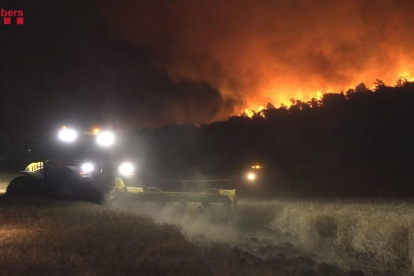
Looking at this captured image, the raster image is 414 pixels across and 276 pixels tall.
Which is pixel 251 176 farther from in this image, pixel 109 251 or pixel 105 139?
pixel 109 251

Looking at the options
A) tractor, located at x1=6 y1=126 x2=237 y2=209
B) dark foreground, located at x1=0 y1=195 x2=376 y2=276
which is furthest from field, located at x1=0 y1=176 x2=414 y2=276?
tractor, located at x1=6 y1=126 x2=237 y2=209

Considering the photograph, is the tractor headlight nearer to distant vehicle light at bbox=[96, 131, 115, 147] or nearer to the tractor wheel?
distant vehicle light at bbox=[96, 131, 115, 147]

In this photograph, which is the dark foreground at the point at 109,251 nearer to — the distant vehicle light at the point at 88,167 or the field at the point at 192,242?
the field at the point at 192,242

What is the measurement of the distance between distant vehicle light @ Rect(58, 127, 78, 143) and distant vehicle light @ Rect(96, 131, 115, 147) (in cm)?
82

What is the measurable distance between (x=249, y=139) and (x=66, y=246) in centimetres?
4001

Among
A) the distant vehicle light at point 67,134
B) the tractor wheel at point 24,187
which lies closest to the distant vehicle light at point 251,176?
the distant vehicle light at point 67,134

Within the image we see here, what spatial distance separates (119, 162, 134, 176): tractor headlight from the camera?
17.1 meters

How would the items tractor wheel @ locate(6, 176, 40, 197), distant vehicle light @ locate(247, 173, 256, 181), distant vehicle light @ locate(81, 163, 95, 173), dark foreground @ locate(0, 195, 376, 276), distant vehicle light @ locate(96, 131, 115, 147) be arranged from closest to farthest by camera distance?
dark foreground @ locate(0, 195, 376, 276) < distant vehicle light @ locate(81, 163, 95, 173) < tractor wheel @ locate(6, 176, 40, 197) < distant vehicle light @ locate(96, 131, 115, 147) < distant vehicle light @ locate(247, 173, 256, 181)

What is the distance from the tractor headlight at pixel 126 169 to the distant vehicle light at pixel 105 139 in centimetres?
108

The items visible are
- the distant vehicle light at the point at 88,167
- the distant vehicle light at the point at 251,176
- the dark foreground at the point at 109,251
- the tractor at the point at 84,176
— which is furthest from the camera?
the distant vehicle light at the point at 251,176

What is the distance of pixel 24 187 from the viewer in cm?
1612

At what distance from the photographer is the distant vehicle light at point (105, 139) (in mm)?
16406

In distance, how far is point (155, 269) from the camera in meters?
7.14

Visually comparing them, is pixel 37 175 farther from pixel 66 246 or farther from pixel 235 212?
pixel 66 246
